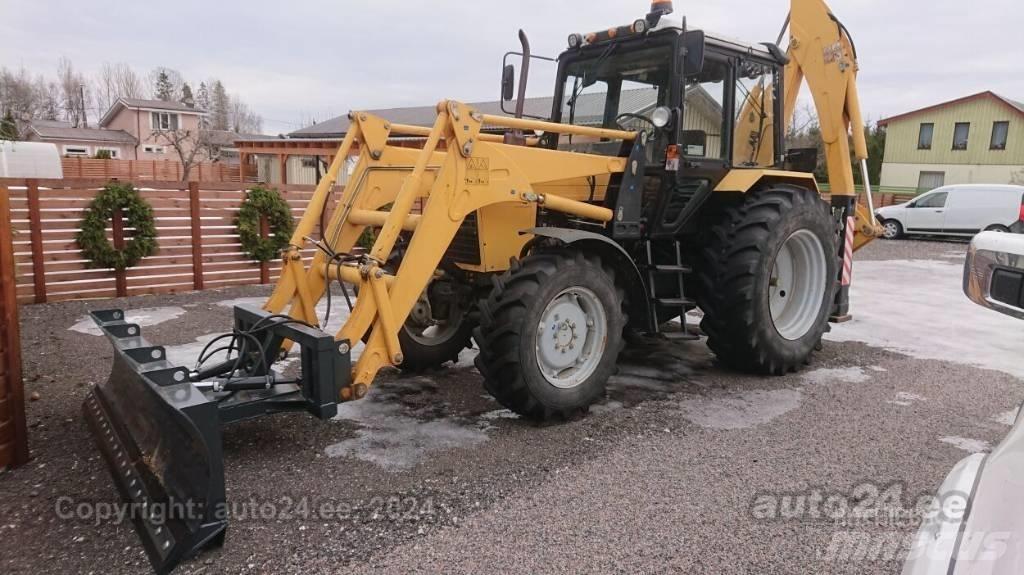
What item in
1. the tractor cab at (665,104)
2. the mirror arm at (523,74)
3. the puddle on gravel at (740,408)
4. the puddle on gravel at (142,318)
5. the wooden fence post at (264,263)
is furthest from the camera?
the wooden fence post at (264,263)

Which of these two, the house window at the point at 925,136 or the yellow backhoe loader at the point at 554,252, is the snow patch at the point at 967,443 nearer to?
the yellow backhoe loader at the point at 554,252

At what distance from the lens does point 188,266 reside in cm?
912

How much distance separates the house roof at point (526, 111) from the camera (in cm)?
519

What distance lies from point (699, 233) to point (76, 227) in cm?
748

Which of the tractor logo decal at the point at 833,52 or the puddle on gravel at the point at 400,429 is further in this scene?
the tractor logo decal at the point at 833,52

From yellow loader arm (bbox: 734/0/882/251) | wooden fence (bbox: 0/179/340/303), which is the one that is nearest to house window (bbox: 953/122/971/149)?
yellow loader arm (bbox: 734/0/882/251)

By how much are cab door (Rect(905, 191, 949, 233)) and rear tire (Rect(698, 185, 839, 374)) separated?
16.2 metres

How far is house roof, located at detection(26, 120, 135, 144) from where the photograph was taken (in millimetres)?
44031

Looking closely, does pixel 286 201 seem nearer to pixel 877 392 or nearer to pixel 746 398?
pixel 746 398

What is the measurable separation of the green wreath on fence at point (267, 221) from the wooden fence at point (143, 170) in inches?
784

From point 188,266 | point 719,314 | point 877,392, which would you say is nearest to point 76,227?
point 188,266

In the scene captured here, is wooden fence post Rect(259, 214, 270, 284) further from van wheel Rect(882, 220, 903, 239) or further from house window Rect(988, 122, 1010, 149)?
house window Rect(988, 122, 1010, 149)

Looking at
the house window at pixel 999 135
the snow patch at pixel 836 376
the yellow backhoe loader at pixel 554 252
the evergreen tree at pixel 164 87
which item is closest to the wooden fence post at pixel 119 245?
the yellow backhoe loader at pixel 554 252

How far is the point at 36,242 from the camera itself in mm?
7820
